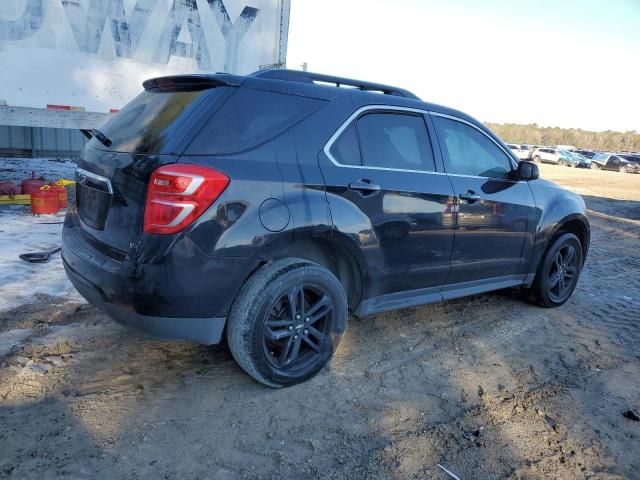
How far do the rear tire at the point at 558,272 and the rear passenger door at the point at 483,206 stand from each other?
400mm

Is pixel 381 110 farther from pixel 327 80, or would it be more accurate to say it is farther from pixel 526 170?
pixel 526 170

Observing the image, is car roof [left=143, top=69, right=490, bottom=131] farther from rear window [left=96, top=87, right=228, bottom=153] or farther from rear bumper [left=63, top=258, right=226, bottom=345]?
rear bumper [left=63, top=258, right=226, bottom=345]

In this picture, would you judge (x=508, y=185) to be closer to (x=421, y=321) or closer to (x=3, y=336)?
(x=421, y=321)

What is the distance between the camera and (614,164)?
4084 cm

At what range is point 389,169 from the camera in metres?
3.45

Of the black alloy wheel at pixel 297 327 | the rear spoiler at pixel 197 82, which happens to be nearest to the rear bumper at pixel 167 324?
the black alloy wheel at pixel 297 327

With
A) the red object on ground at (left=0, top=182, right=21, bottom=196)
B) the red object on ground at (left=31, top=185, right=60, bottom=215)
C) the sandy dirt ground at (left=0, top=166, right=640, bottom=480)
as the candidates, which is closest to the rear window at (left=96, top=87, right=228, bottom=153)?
the sandy dirt ground at (left=0, top=166, right=640, bottom=480)

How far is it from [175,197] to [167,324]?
68 centimetres

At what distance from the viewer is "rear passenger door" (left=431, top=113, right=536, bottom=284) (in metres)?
3.92

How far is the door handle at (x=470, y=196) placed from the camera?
12.7 feet

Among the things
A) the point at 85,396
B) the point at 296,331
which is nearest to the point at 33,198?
the point at 85,396

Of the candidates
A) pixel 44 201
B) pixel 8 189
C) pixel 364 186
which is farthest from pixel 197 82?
pixel 8 189

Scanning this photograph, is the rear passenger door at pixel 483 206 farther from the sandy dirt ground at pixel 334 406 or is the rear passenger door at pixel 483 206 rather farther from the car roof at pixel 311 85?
the sandy dirt ground at pixel 334 406

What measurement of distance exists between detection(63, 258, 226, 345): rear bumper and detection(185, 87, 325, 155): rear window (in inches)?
35.3
